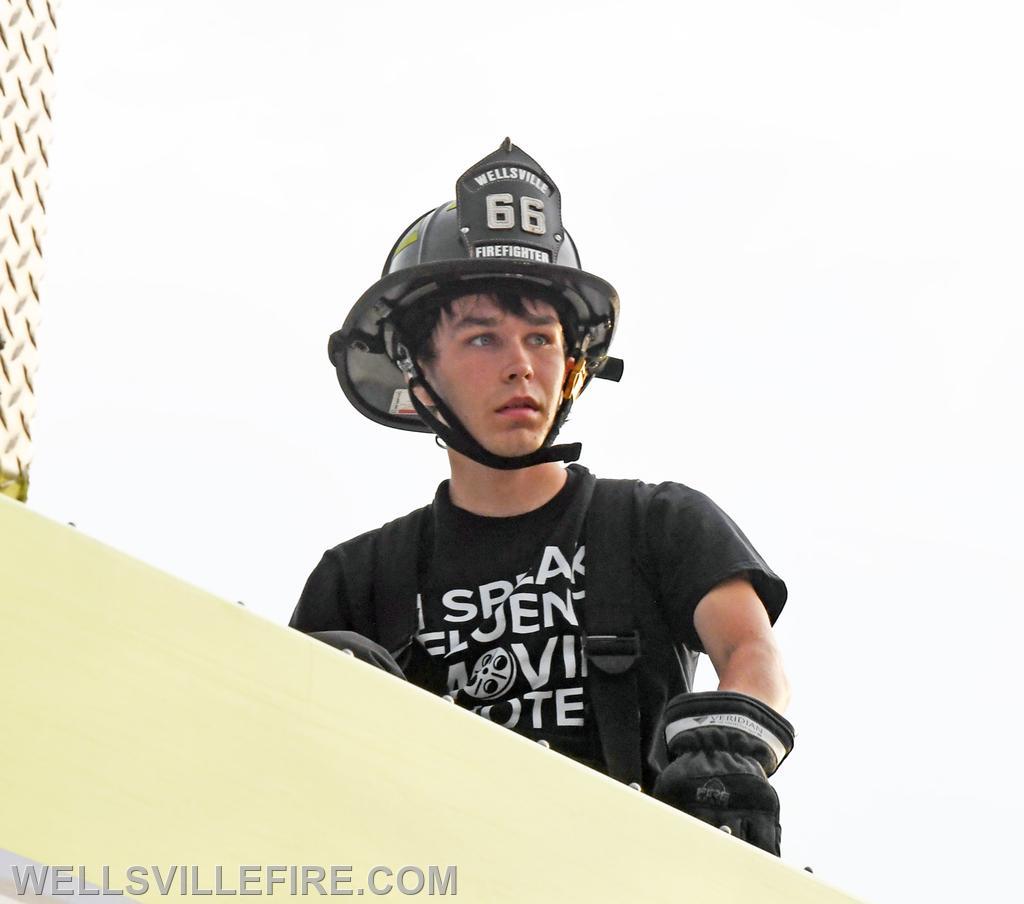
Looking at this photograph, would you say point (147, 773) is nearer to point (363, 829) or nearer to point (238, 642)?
point (238, 642)

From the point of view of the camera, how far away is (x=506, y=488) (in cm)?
416

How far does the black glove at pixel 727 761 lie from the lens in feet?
9.80

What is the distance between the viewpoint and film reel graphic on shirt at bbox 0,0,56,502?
36062 mm

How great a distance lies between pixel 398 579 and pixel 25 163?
38725mm

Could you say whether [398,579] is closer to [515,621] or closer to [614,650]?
[515,621]

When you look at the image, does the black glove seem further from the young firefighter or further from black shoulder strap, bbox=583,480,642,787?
black shoulder strap, bbox=583,480,642,787

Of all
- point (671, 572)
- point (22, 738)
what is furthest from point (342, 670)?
point (671, 572)

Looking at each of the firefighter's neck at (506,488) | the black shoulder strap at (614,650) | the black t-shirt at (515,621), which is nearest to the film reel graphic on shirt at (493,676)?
the black t-shirt at (515,621)

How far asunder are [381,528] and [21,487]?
8.39ft

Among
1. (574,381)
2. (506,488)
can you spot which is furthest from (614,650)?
(574,381)

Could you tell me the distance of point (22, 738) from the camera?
160cm

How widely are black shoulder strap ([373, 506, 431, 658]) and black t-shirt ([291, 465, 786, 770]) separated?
3 centimetres

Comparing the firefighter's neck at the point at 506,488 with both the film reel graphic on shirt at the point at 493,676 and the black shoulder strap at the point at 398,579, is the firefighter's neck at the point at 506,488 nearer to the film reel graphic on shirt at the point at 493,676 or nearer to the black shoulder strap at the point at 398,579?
the black shoulder strap at the point at 398,579

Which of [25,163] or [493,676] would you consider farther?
[25,163]
